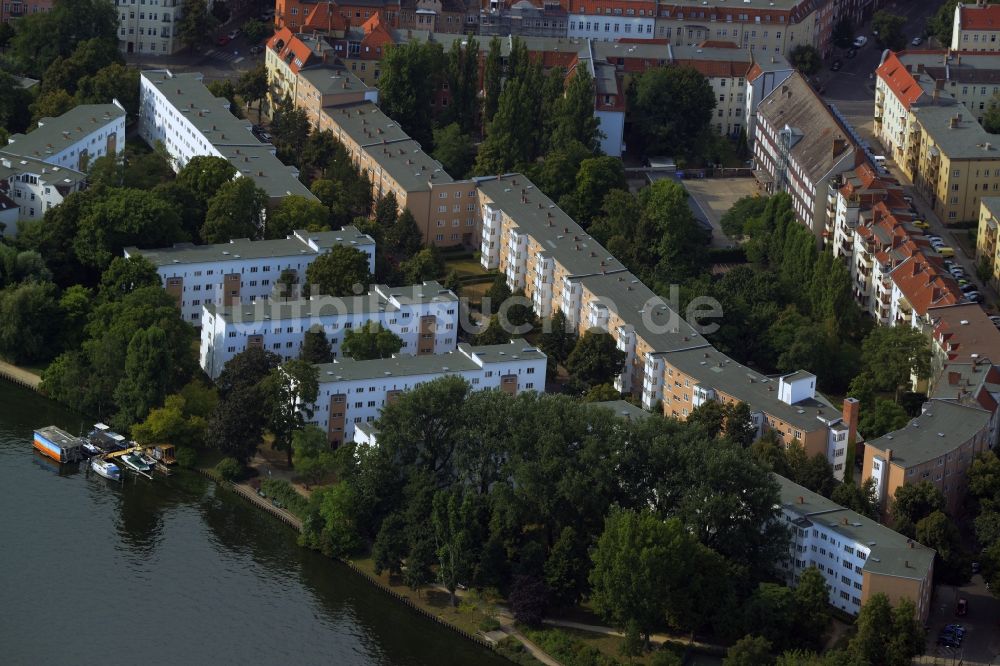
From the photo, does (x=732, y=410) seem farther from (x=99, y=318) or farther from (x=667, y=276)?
(x=99, y=318)

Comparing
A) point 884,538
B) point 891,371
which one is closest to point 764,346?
point 891,371

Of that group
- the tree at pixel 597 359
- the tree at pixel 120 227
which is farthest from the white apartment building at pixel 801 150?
the tree at pixel 120 227

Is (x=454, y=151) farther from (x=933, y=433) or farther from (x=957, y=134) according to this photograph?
(x=933, y=433)

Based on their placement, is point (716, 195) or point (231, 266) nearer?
point (231, 266)

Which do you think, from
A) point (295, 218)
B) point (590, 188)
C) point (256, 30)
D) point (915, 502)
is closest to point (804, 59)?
point (590, 188)

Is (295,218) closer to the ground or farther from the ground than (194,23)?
closer to the ground

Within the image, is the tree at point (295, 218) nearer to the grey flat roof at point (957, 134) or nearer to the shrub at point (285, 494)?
the shrub at point (285, 494)

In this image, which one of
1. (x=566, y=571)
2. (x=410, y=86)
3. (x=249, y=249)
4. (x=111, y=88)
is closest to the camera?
(x=566, y=571)
